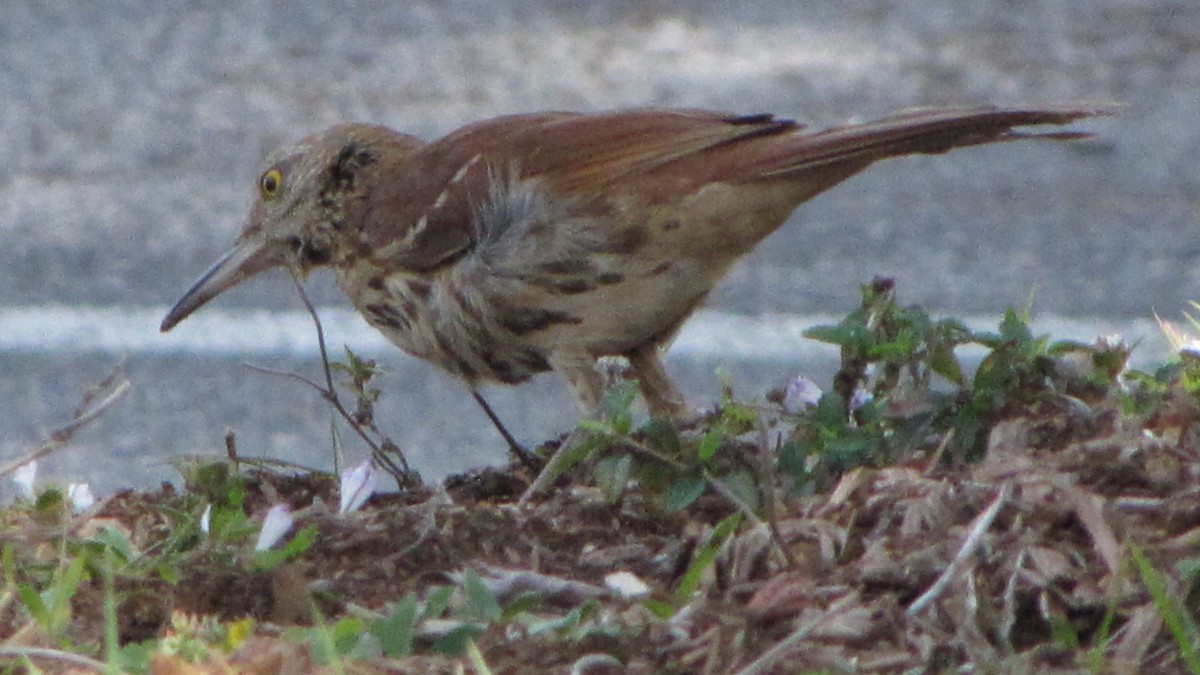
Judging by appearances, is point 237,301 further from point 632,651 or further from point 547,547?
point 632,651

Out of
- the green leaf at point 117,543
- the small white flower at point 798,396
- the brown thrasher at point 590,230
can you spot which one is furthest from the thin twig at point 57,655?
the brown thrasher at point 590,230

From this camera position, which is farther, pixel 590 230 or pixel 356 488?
pixel 590 230

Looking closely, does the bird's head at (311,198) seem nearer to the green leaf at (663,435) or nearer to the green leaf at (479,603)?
the green leaf at (663,435)

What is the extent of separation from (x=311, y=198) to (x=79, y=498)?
1.46 meters

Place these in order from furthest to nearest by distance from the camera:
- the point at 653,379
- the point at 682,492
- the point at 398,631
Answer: the point at 653,379 < the point at 682,492 < the point at 398,631

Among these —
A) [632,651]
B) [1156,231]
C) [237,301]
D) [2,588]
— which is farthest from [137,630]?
[1156,231]

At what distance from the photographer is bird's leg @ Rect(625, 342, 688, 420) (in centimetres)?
507

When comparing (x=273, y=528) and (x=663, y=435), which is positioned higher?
(x=663, y=435)

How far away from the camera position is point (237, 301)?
26.5 feet

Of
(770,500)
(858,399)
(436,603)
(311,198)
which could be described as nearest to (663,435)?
(770,500)

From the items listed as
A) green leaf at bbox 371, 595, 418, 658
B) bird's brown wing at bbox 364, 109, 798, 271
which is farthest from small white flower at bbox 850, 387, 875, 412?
green leaf at bbox 371, 595, 418, 658

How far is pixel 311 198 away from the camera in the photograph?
18.2 ft

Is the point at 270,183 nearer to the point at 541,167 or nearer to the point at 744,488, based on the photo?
the point at 541,167

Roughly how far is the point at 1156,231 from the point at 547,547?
17.2ft
